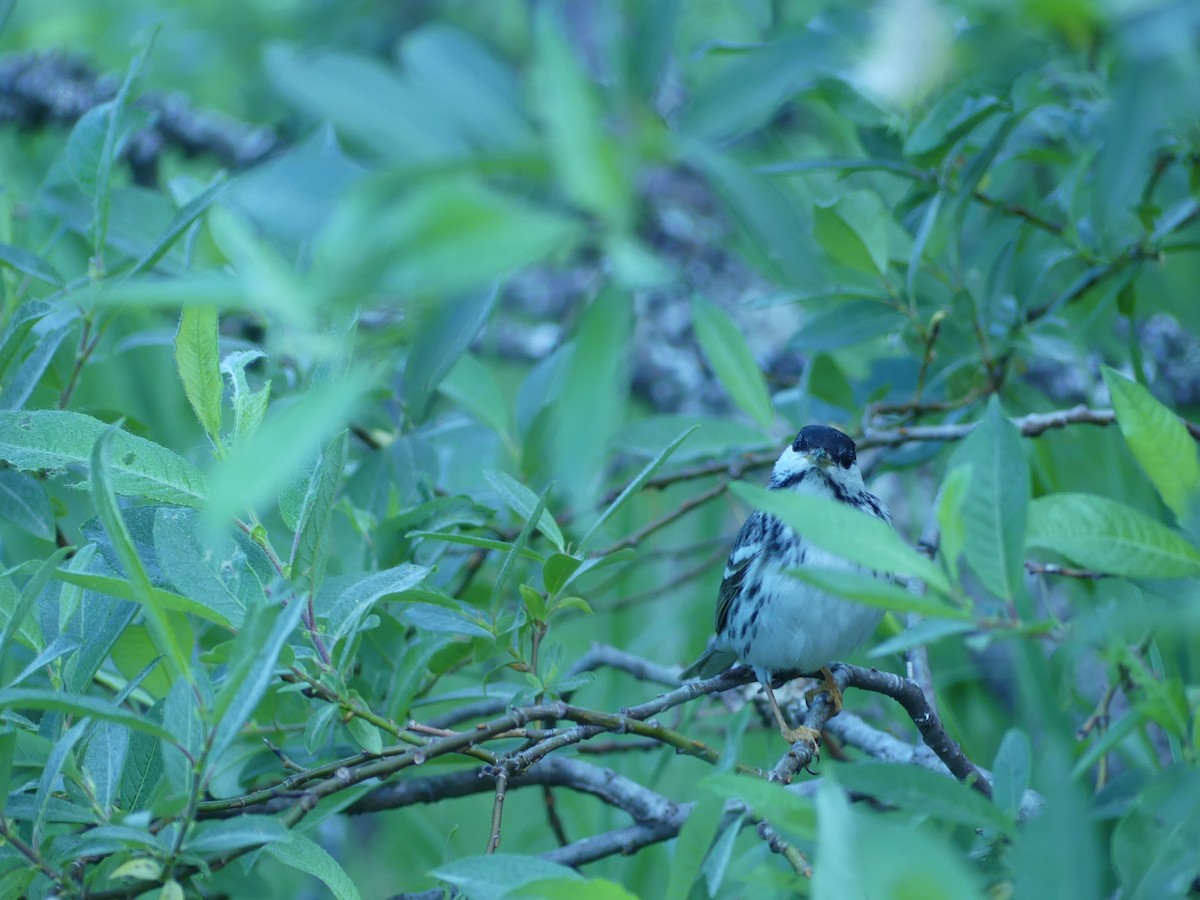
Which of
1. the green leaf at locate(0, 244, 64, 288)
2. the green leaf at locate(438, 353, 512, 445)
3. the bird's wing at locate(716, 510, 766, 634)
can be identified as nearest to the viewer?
the green leaf at locate(0, 244, 64, 288)

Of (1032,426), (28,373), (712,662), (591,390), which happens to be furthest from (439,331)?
(712,662)

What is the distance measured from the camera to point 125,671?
67.0 inches

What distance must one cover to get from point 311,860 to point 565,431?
2.52 ft

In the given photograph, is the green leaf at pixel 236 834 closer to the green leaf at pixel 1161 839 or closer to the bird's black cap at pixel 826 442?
the green leaf at pixel 1161 839

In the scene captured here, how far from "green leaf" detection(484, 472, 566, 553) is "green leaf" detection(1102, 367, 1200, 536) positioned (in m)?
0.70

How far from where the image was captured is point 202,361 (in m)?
1.28

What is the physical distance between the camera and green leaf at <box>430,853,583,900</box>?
102 centimetres

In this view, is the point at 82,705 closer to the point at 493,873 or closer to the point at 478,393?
the point at 493,873

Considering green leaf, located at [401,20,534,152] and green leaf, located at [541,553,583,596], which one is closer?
green leaf, located at [401,20,534,152]

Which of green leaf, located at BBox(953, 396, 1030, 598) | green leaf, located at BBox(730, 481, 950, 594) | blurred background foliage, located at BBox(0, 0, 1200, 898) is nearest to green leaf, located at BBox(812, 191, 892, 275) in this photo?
blurred background foliage, located at BBox(0, 0, 1200, 898)

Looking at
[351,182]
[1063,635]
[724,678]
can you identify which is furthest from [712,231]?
[351,182]

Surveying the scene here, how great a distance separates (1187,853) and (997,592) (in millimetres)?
273

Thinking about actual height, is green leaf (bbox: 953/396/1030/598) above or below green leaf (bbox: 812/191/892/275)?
below

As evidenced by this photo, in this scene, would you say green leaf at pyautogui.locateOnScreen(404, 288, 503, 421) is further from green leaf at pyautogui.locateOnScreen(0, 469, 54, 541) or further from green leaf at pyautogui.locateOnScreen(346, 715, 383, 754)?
green leaf at pyautogui.locateOnScreen(0, 469, 54, 541)
